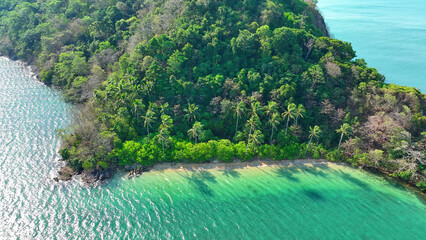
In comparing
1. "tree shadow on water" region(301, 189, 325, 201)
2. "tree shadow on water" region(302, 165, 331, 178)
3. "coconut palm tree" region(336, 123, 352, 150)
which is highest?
"coconut palm tree" region(336, 123, 352, 150)

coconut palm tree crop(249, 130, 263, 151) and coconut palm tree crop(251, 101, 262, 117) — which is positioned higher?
coconut palm tree crop(251, 101, 262, 117)

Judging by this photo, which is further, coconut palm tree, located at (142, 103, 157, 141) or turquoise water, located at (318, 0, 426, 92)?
turquoise water, located at (318, 0, 426, 92)

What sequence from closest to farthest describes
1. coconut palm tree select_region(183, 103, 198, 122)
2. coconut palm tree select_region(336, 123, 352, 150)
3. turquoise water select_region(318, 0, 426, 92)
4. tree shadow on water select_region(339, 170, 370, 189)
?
tree shadow on water select_region(339, 170, 370, 189) → coconut palm tree select_region(336, 123, 352, 150) → coconut palm tree select_region(183, 103, 198, 122) → turquoise water select_region(318, 0, 426, 92)

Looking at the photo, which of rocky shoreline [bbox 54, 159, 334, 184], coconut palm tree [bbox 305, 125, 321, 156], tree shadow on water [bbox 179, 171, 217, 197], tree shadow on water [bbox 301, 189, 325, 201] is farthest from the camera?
coconut palm tree [bbox 305, 125, 321, 156]

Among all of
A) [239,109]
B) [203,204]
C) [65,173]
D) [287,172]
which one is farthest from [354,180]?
[65,173]

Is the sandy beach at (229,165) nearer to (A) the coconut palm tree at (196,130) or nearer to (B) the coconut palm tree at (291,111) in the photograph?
(A) the coconut palm tree at (196,130)

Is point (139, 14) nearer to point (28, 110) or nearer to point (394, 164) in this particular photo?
point (28, 110)

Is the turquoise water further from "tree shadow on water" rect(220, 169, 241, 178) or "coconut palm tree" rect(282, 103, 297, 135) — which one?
"tree shadow on water" rect(220, 169, 241, 178)

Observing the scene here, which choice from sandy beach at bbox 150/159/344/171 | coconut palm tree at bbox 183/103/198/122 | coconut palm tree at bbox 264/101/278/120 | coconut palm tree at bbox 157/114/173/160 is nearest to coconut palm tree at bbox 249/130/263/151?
sandy beach at bbox 150/159/344/171
